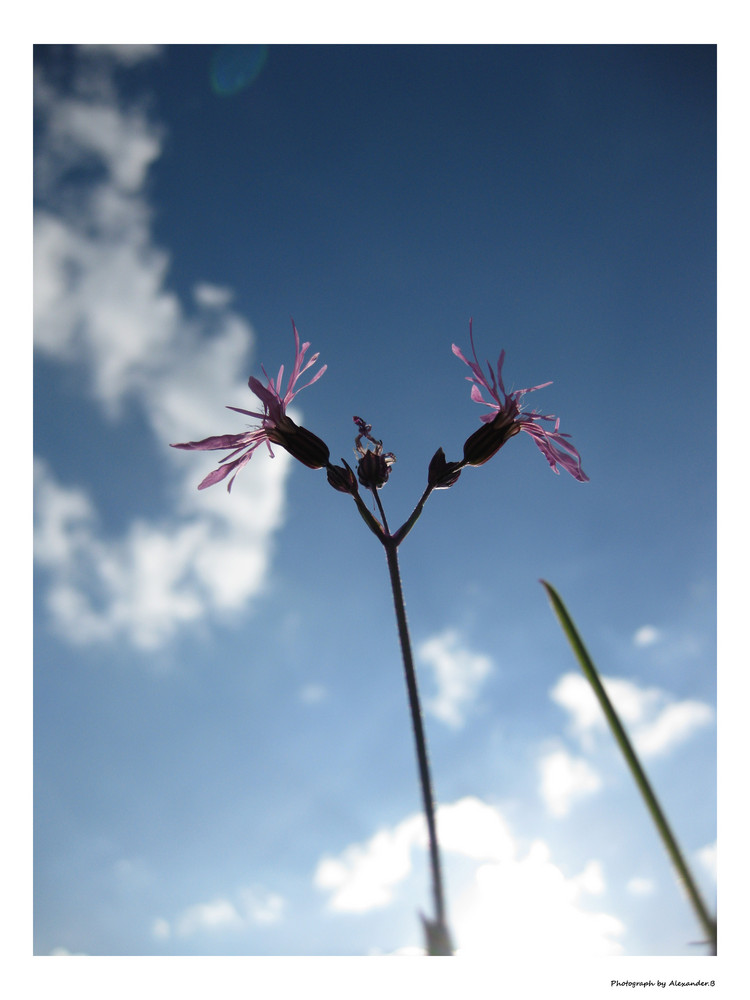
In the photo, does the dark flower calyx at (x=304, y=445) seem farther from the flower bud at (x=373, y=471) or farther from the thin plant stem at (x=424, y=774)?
the thin plant stem at (x=424, y=774)

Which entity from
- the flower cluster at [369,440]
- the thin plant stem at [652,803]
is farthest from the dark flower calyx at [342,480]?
the thin plant stem at [652,803]

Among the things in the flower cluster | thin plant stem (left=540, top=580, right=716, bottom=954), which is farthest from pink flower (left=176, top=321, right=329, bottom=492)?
thin plant stem (left=540, top=580, right=716, bottom=954)
